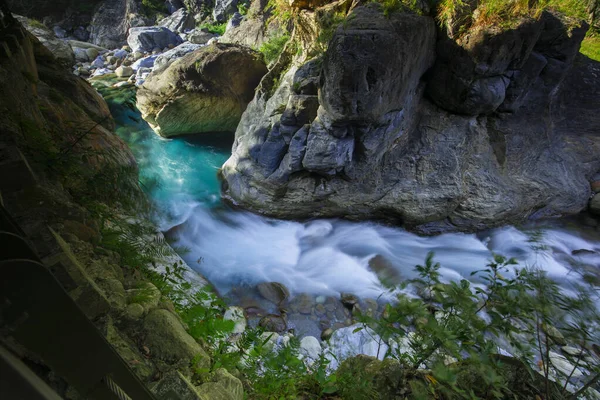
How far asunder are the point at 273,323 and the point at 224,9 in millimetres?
15918

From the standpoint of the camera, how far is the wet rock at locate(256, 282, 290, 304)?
468 cm

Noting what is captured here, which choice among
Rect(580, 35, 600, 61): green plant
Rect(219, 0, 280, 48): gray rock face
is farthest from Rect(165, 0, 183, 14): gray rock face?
Rect(580, 35, 600, 61): green plant

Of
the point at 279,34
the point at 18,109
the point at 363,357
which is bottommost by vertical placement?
the point at 363,357

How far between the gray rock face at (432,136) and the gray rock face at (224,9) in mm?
10778

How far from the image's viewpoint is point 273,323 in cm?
416

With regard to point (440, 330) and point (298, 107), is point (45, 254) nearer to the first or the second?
point (440, 330)

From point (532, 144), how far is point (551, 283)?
6495 mm

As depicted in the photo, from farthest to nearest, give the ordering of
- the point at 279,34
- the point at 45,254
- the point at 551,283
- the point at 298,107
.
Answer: the point at 279,34 < the point at 298,107 < the point at 551,283 < the point at 45,254

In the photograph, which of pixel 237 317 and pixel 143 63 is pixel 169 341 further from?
pixel 143 63

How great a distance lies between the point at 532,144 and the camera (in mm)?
6430

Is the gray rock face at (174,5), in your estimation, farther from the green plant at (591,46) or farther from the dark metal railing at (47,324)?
the dark metal railing at (47,324)

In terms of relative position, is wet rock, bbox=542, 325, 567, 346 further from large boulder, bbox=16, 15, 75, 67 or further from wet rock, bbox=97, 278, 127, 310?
large boulder, bbox=16, 15, 75, 67

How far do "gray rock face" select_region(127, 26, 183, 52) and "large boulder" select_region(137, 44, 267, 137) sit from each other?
6408 mm

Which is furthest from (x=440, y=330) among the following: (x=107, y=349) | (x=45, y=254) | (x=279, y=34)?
(x=279, y=34)
